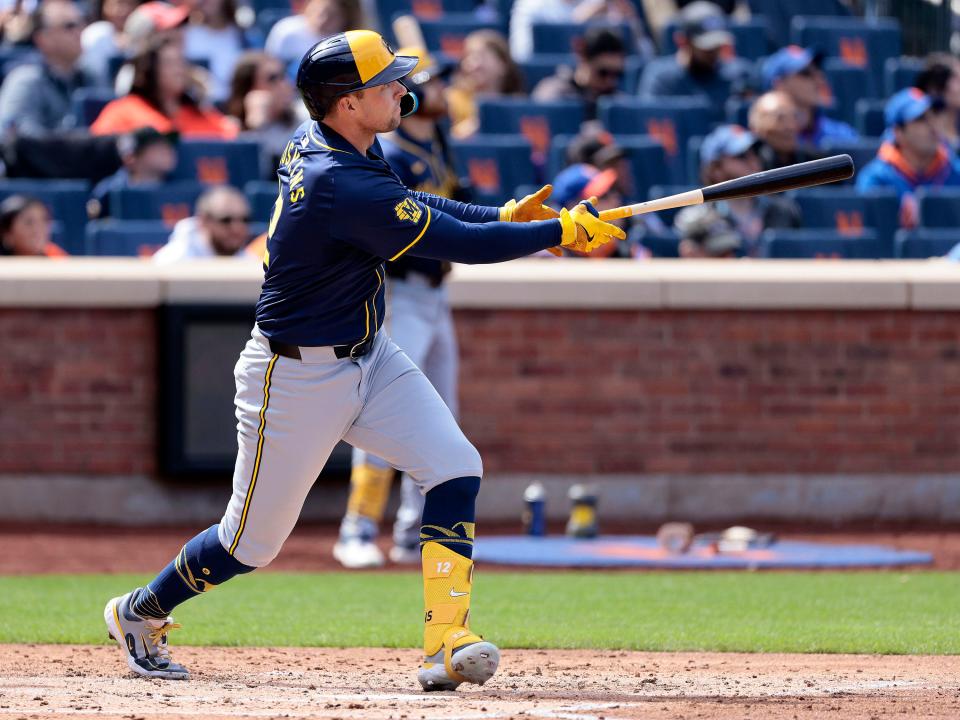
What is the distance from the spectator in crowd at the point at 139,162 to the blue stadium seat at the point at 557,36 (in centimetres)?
356

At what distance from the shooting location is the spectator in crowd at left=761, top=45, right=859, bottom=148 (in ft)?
39.0

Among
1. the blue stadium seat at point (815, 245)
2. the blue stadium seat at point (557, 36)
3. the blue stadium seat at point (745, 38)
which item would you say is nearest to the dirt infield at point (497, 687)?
the blue stadium seat at point (815, 245)

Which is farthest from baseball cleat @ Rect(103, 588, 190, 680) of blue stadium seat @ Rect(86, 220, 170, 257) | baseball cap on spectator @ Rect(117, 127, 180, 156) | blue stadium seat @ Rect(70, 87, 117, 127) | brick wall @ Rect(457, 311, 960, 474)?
blue stadium seat @ Rect(70, 87, 117, 127)

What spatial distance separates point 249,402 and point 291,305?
320 millimetres

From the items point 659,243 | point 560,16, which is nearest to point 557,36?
point 560,16

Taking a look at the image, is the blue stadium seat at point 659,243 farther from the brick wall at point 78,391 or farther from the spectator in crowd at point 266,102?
the brick wall at point 78,391

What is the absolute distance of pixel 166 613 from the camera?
5.15 metres

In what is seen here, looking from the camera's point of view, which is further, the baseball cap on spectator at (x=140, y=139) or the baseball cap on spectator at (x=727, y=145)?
the baseball cap on spectator at (x=727, y=145)

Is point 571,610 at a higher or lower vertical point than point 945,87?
lower

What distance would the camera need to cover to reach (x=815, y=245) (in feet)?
34.9

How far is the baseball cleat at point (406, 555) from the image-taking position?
8.25 meters

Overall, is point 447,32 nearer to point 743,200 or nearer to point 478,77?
point 478,77

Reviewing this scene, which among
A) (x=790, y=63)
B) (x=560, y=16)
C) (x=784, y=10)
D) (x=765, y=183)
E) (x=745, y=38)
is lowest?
(x=765, y=183)

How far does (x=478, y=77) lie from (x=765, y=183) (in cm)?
705
